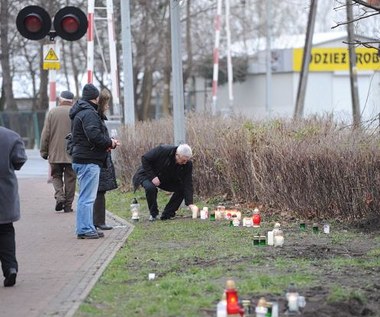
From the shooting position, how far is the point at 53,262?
10297 mm

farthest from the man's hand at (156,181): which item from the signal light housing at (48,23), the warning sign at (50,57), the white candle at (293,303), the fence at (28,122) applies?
the fence at (28,122)

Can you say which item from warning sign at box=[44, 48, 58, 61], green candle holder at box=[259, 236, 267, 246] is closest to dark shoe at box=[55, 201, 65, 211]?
warning sign at box=[44, 48, 58, 61]

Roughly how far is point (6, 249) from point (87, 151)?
120 inches

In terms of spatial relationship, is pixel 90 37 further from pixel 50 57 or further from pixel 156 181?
pixel 156 181

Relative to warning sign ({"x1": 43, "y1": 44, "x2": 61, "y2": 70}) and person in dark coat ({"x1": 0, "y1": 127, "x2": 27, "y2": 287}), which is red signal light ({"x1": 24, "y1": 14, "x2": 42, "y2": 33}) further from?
person in dark coat ({"x1": 0, "y1": 127, "x2": 27, "y2": 287})

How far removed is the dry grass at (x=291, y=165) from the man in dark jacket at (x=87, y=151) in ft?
9.42

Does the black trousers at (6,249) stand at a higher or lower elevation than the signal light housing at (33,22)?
lower

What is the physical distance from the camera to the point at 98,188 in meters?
12.5

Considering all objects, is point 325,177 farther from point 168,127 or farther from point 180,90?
point 168,127

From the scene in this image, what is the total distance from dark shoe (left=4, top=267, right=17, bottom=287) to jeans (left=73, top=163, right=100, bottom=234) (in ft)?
9.26

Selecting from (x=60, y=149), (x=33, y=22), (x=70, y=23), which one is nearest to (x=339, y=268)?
(x=60, y=149)

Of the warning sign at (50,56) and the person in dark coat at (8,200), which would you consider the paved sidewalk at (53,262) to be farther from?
the warning sign at (50,56)

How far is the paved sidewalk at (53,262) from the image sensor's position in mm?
8002

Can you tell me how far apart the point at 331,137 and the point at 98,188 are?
3.40 meters
